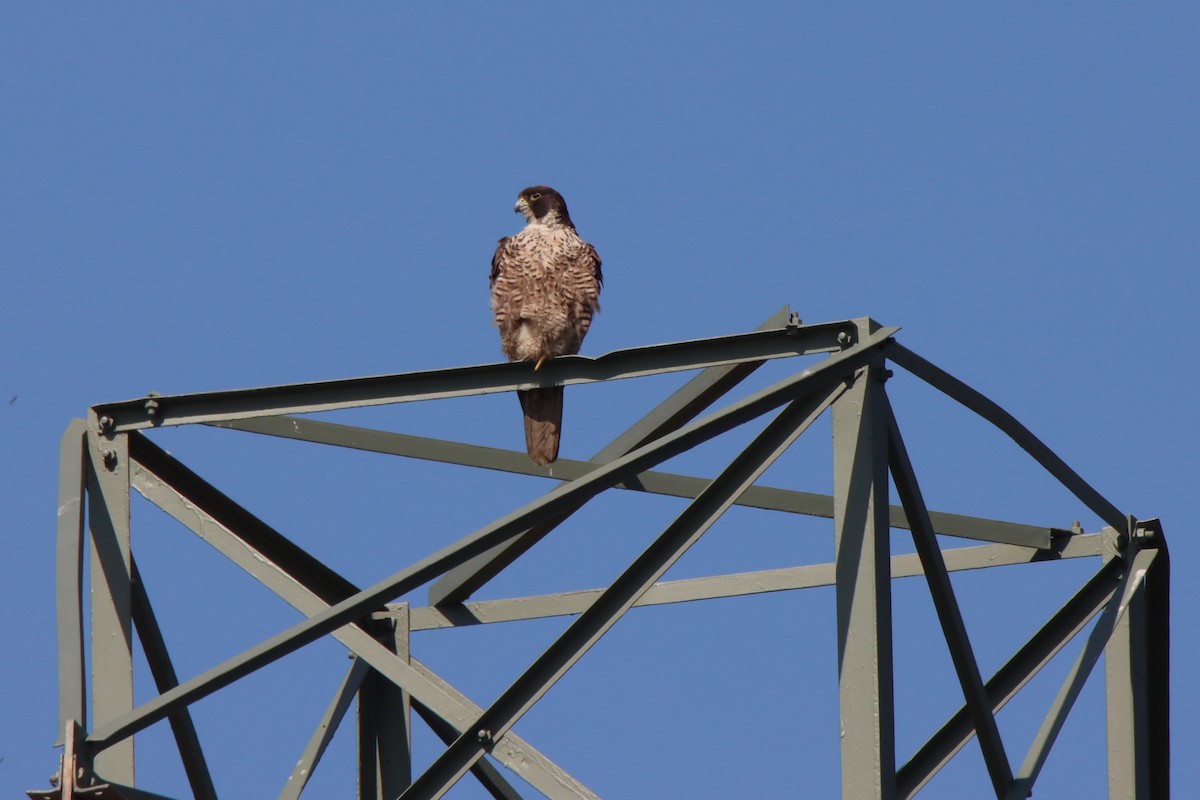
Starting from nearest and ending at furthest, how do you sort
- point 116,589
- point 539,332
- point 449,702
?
1. point 116,589
2. point 449,702
3. point 539,332

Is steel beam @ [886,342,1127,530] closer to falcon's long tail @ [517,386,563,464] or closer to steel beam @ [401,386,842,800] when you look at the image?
steel beam @ [401,386,842,800]

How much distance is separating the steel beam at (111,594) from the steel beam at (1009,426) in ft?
8.38

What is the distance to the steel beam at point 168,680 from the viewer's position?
625 centimetres

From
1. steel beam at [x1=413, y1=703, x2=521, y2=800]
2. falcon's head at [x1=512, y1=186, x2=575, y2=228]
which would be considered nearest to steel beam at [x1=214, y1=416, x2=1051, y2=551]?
steel beam at [x1=413, y1=703, x2=521, y2=800]

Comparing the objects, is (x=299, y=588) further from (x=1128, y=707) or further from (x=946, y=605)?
(x=1128, y=707)

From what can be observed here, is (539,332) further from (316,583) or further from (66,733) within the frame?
(66,733)

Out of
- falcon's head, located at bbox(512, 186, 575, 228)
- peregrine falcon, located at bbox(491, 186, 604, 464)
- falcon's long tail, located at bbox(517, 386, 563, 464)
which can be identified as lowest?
falcon's long tail, located at bbox(517, 386, 563, 464)

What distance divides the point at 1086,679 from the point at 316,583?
2895 millimetres

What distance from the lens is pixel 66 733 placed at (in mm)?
5535

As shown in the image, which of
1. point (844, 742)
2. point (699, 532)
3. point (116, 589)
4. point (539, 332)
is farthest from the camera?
point (539, 332)

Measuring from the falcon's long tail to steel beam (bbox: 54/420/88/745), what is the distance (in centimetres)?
194

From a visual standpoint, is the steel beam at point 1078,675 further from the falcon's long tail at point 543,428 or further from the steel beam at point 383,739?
the steel beam at point 383,739

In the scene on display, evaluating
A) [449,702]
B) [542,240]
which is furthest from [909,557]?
[542,240]

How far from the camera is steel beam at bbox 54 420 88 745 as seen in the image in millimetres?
5723
